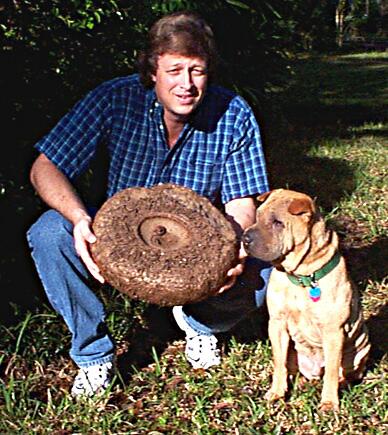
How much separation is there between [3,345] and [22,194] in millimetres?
808

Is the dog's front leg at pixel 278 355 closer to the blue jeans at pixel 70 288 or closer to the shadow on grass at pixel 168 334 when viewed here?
the blue jeans at pixel 70 288

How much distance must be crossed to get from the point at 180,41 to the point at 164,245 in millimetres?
914

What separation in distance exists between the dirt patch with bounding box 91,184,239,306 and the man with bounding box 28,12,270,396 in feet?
0.52

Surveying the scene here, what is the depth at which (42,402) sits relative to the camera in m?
3.82

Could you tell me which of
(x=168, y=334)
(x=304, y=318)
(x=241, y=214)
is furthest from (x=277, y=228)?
(x=168, y=334)

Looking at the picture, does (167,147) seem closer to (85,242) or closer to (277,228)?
(85,242)

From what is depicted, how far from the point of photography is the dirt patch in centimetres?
343

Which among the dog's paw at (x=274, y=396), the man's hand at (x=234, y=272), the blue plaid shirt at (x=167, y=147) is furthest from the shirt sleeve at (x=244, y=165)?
the dog's paw at (x=274, y=396)

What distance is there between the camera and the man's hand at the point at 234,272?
3.64 m

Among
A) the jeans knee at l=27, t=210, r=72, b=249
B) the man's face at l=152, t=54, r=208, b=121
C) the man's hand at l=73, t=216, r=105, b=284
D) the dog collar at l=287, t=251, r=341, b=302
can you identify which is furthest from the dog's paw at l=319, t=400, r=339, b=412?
the man's face at l=152, t=54, r=208, b=121

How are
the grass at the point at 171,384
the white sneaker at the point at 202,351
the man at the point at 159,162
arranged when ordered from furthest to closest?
1. the white sneaker at the point at 202,351
2. the man at the point at 159,162
3. the grass at the point at 171,384

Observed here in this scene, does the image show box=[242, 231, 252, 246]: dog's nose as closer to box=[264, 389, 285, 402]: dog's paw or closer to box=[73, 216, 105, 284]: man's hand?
box=[73, 216, 105, 284]: man's hand

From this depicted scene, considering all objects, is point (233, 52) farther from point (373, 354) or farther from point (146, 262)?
point (146, 262)

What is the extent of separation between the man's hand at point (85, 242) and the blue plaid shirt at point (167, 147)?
0.48m
